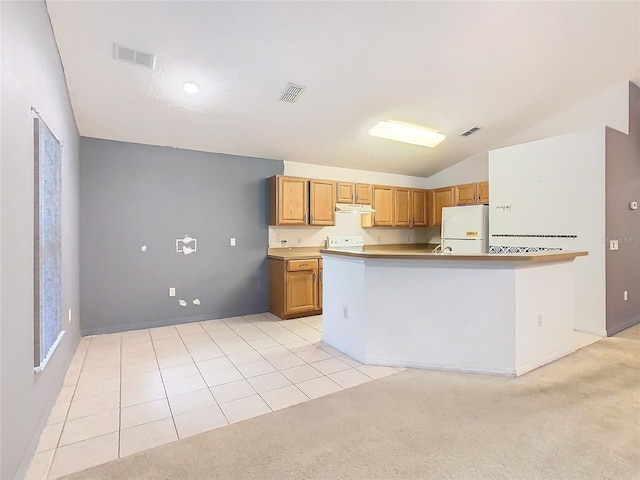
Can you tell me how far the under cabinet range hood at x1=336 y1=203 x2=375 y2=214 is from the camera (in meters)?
5.37

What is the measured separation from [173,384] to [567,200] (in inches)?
189

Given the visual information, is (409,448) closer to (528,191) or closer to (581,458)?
(581,458)

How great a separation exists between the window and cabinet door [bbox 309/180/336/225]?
3.14 m

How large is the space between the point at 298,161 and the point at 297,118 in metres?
1.30

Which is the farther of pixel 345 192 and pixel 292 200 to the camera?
pixel 345 192

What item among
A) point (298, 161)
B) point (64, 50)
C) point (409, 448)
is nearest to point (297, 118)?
point (298, 161)

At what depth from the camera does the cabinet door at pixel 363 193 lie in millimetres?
5675

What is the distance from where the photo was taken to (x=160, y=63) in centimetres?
294

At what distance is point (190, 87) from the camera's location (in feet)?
10.9

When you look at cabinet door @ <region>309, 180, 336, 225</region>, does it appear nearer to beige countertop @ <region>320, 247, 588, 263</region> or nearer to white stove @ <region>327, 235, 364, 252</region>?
white stove @ <region>327, 235, 364, 252</region>

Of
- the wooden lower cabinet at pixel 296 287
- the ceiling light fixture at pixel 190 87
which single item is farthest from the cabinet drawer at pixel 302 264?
the ceiling light fixture at pixel 190 87

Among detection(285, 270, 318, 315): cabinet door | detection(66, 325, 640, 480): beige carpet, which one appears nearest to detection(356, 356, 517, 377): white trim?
detection(66, 325, 640, 480): beige carpet

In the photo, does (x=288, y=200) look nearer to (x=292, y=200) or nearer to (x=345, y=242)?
(x=292, y=200)

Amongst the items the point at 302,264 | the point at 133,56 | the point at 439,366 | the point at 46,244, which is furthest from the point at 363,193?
the point at 46,244
